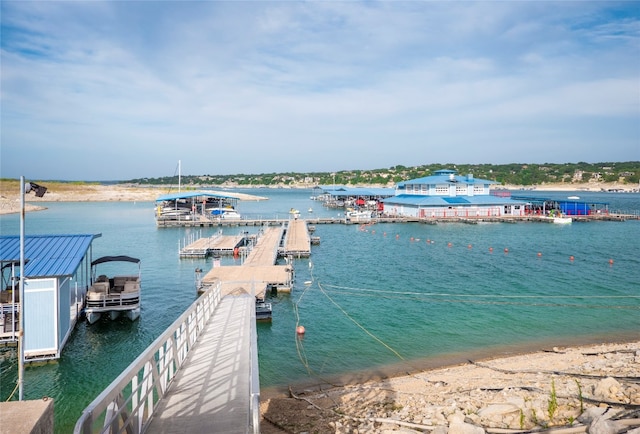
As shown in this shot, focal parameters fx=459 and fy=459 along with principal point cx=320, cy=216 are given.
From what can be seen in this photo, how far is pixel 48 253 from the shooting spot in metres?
18.8

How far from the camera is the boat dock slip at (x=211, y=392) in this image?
290 inches

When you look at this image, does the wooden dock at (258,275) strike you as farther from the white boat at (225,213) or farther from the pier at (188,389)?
the white boat at (225,213)

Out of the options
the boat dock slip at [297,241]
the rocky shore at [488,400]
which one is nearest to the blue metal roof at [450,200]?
the boat dock slip at [297,241]

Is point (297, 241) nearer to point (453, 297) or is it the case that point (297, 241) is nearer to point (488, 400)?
point (453, 297)

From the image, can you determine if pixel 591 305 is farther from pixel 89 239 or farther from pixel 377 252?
pixel 89 239

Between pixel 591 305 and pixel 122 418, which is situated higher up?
pixel 122 418

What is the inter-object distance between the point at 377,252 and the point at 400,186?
1862 inches

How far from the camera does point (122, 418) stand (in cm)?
649

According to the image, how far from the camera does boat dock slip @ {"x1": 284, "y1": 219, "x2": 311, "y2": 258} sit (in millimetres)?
44312

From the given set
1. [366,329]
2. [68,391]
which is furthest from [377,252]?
[68,391]

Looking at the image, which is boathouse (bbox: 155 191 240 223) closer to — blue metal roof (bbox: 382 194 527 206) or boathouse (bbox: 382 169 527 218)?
boathouse (bbox: 382 169 527 218)

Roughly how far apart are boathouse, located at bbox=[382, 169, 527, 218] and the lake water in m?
25.1

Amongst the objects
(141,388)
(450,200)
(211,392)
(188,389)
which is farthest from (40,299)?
(450,200)

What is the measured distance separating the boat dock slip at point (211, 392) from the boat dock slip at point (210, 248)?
32.4 metres
